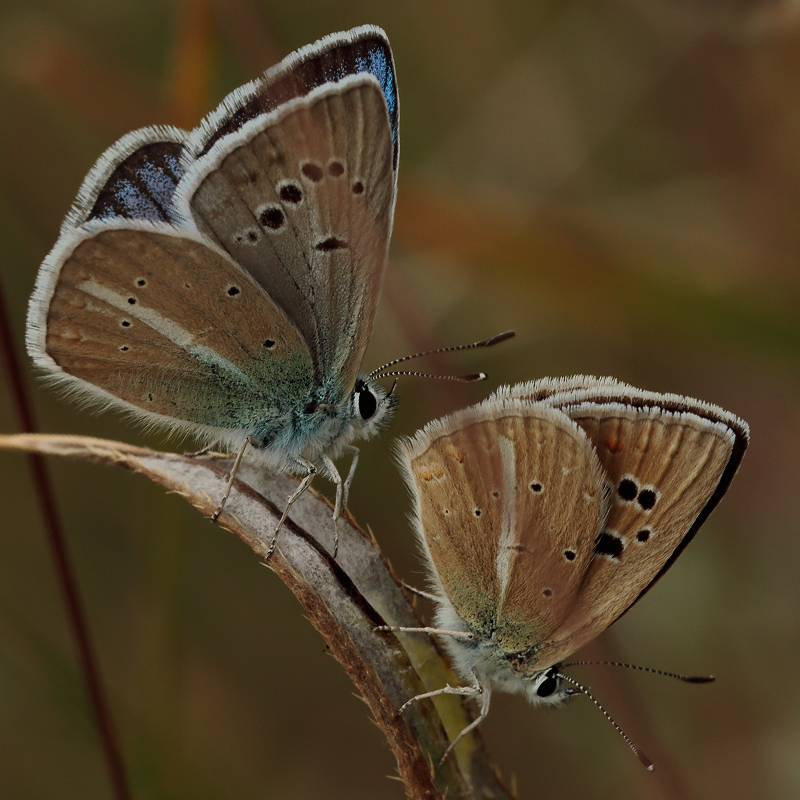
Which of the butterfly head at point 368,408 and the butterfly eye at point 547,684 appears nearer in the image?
the butterfly eye at point 547,684

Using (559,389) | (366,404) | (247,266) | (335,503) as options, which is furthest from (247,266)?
(559,389)

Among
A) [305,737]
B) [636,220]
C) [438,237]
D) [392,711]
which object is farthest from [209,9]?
[305,737]

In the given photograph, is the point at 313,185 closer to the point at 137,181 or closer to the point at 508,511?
the point at 137,181

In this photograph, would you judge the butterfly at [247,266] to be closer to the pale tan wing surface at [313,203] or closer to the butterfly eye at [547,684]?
the pale tan wing surface at [313,203]

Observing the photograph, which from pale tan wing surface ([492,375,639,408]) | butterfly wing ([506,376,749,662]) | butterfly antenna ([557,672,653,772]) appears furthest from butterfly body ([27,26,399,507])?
butterfly antenna ([557,672,653,772])

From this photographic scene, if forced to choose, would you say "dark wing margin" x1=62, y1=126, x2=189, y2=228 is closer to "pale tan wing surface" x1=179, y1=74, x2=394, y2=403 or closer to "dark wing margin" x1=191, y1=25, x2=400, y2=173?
"pale tan wing surface" x1=179, y1=74, x2=394, y2=403

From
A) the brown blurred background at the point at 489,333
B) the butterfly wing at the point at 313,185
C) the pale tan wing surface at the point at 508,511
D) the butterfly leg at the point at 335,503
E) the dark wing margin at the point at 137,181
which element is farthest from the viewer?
the brown blurred background at the point at 489,333

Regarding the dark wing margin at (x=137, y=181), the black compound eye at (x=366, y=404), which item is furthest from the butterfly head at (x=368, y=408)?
the dark wing margin at (x=137, y=181)
